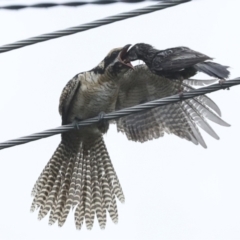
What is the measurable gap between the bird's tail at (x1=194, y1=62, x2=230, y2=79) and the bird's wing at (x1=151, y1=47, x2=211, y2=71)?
64 millimetres

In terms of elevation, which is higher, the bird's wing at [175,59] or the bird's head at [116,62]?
the bird's head at [116,62]

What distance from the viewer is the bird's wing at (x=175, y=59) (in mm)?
9320

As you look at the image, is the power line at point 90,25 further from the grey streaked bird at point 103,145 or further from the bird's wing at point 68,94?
the grey streaked bird at point 103,145

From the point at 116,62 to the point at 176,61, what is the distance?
0.86m

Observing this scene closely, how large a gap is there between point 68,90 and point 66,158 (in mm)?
1397

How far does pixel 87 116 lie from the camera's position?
10.6 meters

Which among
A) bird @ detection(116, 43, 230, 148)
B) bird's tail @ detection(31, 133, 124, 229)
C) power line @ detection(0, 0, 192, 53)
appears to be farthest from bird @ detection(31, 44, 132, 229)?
power line @ detection(0, 0, 192, 53)

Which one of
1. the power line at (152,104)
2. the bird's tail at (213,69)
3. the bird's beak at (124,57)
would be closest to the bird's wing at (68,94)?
the bird's beak at (124,57)

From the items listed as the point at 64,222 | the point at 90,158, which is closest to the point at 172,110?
the point at 90,158

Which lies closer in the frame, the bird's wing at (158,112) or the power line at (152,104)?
the power line at (152,104)

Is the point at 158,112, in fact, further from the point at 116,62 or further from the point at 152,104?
the point at 152,104

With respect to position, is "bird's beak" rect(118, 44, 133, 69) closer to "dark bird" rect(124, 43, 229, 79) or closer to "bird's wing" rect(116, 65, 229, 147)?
"dark bird" rect(124, 43, 229, 79)

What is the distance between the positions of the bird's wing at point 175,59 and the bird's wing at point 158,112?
104 cm

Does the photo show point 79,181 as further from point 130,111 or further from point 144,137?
point 130,111
